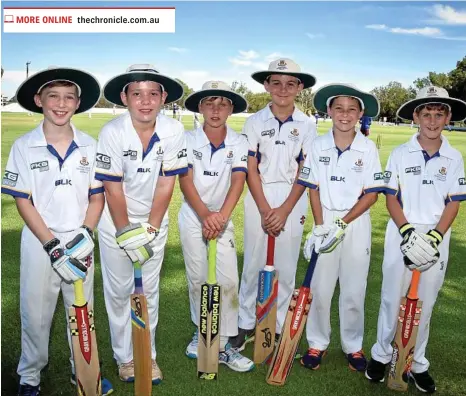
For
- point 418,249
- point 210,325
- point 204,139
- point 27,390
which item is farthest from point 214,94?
point 27,390

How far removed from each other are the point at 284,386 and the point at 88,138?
6.17ft

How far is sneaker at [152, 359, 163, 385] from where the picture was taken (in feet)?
10.5

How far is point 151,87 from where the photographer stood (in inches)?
123

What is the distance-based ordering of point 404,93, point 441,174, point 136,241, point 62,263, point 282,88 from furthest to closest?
point 404,93 < point 282,88 < point 441,174 < point 136,241 < point 62,263

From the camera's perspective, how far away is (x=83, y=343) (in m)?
2.84

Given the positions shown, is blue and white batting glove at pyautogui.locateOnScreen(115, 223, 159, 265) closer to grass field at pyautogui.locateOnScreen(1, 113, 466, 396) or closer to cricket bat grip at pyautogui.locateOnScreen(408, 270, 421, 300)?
grass field at pyautogui.locateOnScreen(1, 113, 466, 396)

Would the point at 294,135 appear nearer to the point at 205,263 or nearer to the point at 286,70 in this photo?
the point at 286,70

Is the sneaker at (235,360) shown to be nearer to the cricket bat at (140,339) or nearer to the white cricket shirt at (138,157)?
the cricket bat at (140,339)

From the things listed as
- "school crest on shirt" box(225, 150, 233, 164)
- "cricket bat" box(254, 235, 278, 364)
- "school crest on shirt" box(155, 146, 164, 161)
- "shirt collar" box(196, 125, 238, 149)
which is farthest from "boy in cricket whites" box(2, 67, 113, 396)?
"cricket bat" box(254, 235, 278, 364)

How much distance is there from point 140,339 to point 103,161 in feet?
3.36

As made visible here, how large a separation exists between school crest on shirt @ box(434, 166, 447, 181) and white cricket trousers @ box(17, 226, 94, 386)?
210cm

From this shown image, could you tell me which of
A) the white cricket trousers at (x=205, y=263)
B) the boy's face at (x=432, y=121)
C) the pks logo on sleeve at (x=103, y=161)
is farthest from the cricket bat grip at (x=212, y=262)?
the boy's face at (x=432, y=121)

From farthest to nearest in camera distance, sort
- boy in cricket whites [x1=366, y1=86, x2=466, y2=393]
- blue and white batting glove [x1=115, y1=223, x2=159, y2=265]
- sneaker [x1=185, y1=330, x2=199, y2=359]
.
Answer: sneaker [x1=185, y1=330, x2=199, y2=359], boy in cricket whites [x1=366, y1=86, x2=466, y2=393], blue and white batting glove [x1=115, y1=223, x2=159, y2=265]

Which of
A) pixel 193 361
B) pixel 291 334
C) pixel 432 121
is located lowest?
pixel 193 361
